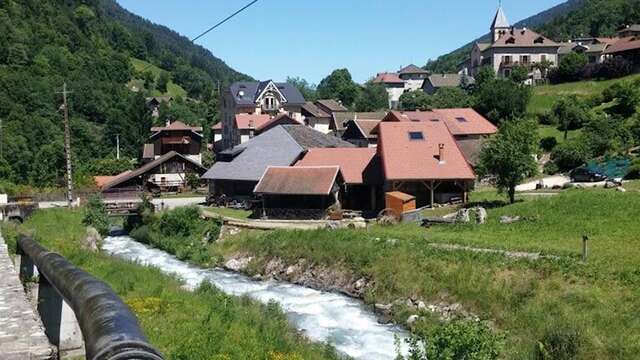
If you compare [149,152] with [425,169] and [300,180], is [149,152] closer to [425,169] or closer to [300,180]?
[300,180]

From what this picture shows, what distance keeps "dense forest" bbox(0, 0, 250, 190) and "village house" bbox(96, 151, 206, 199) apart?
13.6 feet

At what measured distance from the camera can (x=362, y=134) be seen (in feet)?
188

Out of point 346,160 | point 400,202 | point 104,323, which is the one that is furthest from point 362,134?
point 104,323

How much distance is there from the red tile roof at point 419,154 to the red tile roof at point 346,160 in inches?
67.6

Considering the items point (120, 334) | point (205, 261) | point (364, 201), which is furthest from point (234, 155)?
point (120, 334)

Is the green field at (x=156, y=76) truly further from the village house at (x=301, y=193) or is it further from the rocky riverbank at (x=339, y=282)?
the rocky riverbank at (x=339, y=282)

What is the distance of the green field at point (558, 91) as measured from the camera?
6297 centimetres

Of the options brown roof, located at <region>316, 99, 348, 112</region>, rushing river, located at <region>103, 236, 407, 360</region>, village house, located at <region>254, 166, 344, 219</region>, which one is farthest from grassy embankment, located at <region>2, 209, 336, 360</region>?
brown roof, located at <region>316, 99, 348, 112</region>

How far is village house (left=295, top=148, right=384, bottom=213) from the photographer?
3894 centimetres

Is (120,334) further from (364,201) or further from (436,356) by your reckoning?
(364,201)

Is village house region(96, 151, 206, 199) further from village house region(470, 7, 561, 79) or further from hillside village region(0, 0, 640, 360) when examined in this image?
village house region(470, 7, 561, 79)

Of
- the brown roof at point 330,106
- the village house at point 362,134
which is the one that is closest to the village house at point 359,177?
the village house at point 362,134

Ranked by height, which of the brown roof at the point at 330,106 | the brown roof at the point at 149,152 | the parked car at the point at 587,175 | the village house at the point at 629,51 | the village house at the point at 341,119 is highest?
the village house at the point at 629,51

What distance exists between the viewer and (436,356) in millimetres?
12594
